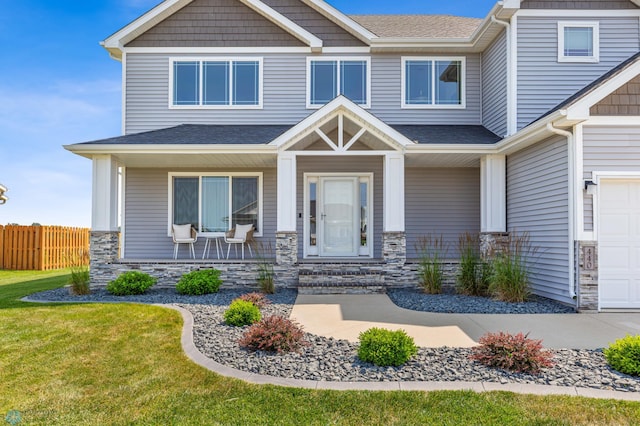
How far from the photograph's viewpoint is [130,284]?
8164 mm

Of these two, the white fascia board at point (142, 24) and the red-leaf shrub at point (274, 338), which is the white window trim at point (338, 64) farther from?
the red-leaf shrub at point (274, 338)

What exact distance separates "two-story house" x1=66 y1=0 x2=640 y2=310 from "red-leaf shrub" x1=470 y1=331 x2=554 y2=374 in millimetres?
4862

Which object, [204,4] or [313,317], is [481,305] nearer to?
[313,317]

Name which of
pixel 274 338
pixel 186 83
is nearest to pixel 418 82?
pixel 186 83

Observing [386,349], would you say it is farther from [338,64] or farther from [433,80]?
[433,80]

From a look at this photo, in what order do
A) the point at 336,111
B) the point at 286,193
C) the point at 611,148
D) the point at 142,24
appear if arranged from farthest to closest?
the point at 142,24 → the point at 286,193 → the point at 336,111 → the point at 611,148

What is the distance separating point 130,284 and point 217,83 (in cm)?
571

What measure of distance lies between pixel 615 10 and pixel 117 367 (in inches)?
460

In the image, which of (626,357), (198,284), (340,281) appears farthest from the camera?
(340,281)

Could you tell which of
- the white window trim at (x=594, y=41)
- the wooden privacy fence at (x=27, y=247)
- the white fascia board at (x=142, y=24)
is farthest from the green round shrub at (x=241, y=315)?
the wooden privacy fence at (x=27, y=247)

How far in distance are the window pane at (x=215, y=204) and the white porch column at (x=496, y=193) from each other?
6463 mm

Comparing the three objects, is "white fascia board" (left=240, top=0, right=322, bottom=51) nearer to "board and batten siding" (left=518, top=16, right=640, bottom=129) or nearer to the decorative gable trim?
the decorative gable trim

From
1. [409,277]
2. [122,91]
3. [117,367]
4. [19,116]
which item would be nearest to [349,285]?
[409,277]

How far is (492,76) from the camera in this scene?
10352 mm
